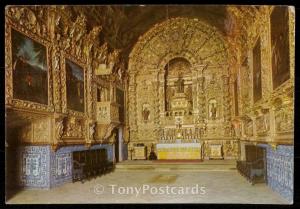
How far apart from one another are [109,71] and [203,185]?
5.25 m

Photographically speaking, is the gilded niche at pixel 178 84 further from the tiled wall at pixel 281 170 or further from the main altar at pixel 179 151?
the tiled wall at pixel 281 170

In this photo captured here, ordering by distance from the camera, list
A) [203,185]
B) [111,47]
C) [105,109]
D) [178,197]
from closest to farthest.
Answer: [178,197] → [203,185] → [105,109] → [111,47]

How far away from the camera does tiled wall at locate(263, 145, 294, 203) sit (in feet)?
20.3

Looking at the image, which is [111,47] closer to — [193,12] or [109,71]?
[109,71]

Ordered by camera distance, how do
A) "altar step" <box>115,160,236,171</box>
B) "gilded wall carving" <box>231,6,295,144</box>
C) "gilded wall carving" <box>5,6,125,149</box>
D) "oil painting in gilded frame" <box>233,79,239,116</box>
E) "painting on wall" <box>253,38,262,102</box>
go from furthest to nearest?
"oil painting in gilded frame" <box>233,79,239,116</box> → "altar step" <box>115,160,236,171</box> → "painting on wall" <box>253,38,262,102</box> → "gilded wall carving" <box>5,6,125,149</box> → "gilded wall carving" <box>231,6,295,144</box>

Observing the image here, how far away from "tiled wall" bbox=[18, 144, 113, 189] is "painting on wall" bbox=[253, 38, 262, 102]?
213 inches

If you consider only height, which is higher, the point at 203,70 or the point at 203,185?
the point at 203,70

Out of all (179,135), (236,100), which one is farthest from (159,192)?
(236,100)

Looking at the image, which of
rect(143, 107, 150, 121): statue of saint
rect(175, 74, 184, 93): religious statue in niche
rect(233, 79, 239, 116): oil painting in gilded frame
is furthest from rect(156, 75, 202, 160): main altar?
rect(233, 79, 239, 116): oil painting in gilded frame

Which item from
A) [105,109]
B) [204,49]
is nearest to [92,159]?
[105,109]

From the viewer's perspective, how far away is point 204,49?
13.5 metres

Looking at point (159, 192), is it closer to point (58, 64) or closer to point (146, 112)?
point (58, 64)

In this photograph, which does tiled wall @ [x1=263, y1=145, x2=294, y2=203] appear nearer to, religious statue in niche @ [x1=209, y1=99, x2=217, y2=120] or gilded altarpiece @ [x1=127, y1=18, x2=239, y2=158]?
gilded altarpiece @ [x1=127, y1=18, x2=239, y2=158]

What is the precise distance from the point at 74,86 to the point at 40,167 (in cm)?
270
